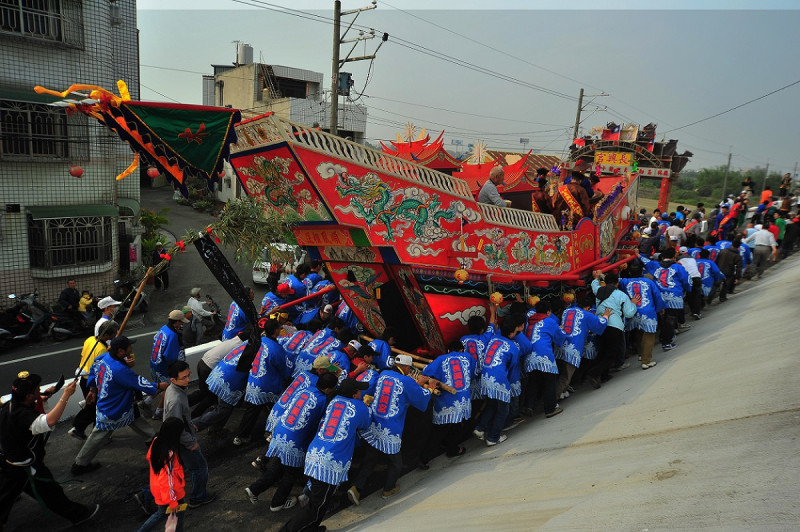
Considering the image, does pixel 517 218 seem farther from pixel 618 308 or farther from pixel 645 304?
pixel 645 304

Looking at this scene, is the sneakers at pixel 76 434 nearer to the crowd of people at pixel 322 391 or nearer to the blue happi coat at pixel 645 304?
the crowd of people at pixel 322 391

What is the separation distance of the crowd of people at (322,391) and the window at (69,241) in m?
4.55

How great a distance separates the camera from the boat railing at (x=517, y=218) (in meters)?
6.16

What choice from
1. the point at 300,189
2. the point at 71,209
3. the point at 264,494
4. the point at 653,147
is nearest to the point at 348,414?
the point at 264,494

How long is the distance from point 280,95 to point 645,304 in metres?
22.4

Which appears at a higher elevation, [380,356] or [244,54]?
[244,54]

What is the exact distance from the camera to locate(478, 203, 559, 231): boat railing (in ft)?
20.2

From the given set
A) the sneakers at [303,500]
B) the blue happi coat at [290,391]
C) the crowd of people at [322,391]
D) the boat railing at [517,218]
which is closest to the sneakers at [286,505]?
the crowd of people at [322,391]

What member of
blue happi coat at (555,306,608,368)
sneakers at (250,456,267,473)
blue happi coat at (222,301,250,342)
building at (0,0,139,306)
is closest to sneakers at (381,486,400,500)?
sneakers at (250,456,267,473)

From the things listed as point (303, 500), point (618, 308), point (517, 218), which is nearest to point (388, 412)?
point (303, 500)

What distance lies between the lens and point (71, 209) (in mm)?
10359

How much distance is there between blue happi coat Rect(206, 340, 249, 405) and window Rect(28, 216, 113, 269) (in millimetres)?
6901

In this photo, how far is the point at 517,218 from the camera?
6492 millimetres

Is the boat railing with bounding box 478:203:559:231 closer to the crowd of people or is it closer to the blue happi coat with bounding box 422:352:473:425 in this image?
the crowd of people
